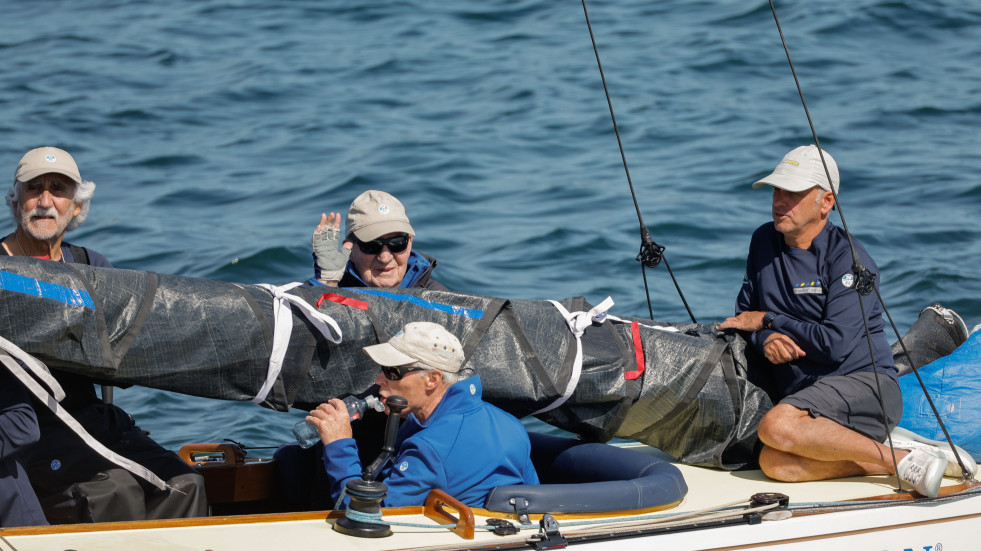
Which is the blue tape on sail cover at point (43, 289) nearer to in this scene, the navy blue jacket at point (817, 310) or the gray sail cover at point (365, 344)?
the gray sail cover at point (365, 344)

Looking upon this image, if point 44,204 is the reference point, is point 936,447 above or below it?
below

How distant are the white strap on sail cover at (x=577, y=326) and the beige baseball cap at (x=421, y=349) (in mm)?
593

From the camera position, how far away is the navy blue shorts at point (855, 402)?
4.06 m

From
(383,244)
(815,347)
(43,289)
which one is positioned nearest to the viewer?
(43,289)

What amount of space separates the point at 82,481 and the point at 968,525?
9.66 feet

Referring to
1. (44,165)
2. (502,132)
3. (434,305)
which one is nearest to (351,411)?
(434,305)

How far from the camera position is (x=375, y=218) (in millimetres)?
4402

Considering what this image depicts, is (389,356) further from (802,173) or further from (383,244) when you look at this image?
(802,173)

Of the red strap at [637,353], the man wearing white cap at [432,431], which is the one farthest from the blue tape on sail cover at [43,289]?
the red strap at [637,353]

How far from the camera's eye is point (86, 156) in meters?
11.7

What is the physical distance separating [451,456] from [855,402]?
5.23ft

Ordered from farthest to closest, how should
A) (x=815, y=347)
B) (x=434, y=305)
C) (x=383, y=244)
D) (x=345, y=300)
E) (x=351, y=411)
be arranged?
(x=383, y=244) < (x=815, y=347) < (x=434, y=305) < (x=345, y=300) < (x=351, y=411)

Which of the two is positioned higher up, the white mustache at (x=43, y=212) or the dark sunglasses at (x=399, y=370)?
the white mustache at (x=43, y=212)

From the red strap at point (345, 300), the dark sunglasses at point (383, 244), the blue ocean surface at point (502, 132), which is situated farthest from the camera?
the blue ocean surface at point (502, 132)
